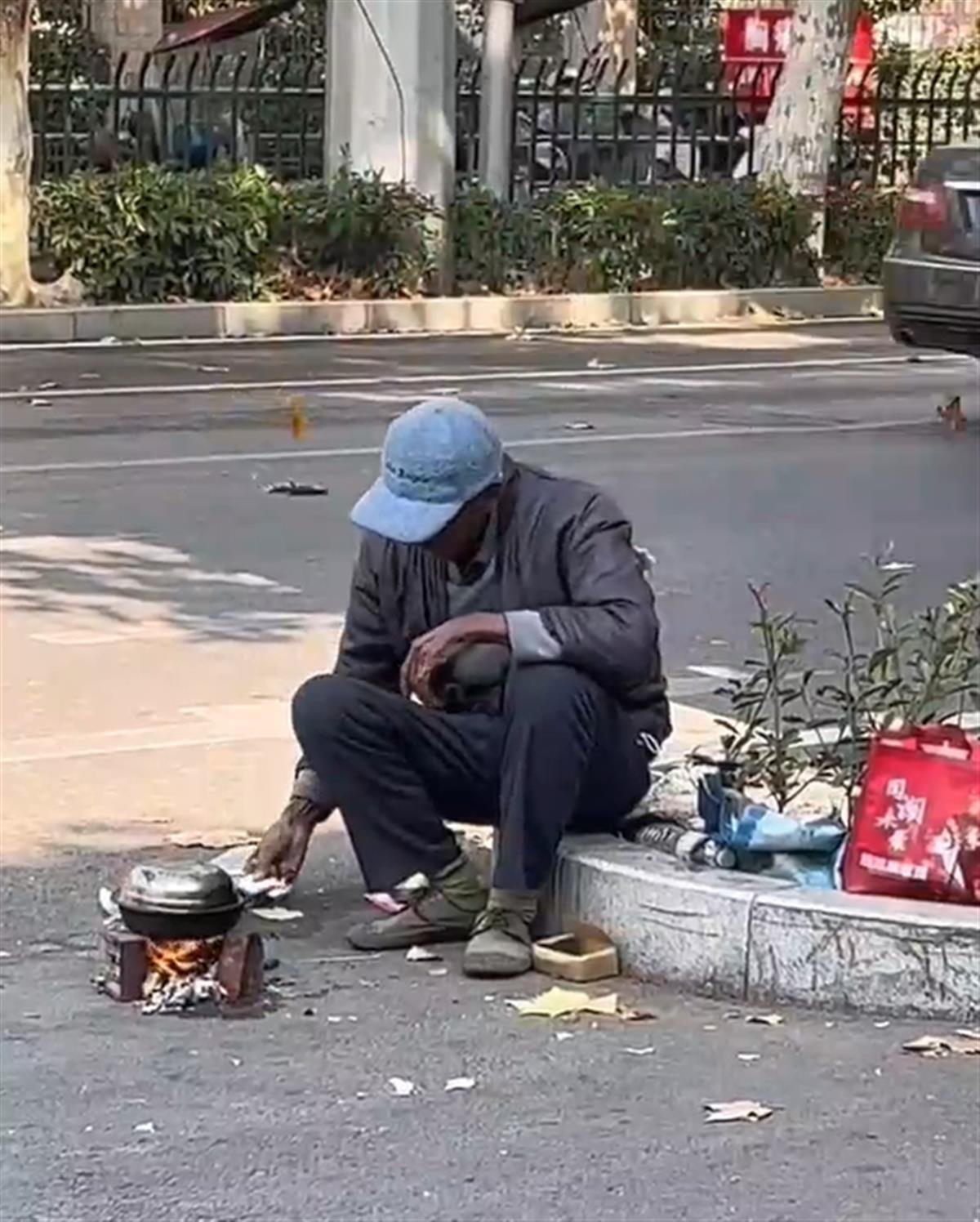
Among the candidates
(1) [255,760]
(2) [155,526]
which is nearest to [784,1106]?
(1) [255,760]

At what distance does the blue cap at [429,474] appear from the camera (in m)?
5.38

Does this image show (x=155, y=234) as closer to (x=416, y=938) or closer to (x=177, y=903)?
(x=416, y=938)

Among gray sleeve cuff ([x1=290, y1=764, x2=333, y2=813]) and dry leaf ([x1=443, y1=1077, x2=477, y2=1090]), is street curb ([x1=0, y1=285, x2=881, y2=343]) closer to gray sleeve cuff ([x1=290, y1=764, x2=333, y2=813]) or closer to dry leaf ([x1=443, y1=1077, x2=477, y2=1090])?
gray sleeve cuff ([x1=290, y1=764, x2=333, y2=813])

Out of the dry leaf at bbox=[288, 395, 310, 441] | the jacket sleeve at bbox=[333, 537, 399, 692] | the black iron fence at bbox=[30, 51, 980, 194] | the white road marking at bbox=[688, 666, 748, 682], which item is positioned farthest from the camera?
the black iron fence at bbox=[30, 51, 980, 194]

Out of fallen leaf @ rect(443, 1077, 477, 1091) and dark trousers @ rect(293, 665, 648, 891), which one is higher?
dark trousers @ rect(293, 665, 648, 891)

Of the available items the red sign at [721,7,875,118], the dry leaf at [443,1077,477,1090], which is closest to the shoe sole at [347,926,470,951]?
the dry leaf at [443,1077,477,1090]

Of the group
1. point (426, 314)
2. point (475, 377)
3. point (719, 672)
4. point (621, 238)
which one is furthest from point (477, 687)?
point (621, 238)

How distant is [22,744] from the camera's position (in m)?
7.45

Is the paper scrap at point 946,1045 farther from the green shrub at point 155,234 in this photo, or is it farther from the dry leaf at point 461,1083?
the green shrub at point 155,234

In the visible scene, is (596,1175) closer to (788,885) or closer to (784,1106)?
(784,1106)

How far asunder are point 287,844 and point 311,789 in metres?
0.16

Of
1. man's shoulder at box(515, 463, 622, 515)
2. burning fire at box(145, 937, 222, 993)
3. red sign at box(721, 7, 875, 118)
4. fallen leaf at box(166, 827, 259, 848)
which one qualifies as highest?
red sign at box(721, 7, 875, 118)

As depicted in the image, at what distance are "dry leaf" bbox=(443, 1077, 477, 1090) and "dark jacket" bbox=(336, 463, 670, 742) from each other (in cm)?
90

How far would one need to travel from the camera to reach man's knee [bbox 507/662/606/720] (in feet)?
17.8
